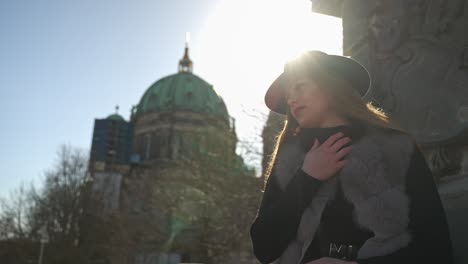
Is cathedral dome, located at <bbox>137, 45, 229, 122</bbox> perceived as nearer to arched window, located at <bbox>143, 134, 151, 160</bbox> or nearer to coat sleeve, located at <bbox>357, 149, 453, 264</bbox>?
arched window, located at <bbox>143, 134, 151, 160</bbox>

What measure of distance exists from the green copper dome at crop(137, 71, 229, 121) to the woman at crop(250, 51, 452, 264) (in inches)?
2699

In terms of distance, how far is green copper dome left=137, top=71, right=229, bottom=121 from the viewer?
72.4 meters

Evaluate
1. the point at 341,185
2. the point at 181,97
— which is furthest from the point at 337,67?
the point at 181,97

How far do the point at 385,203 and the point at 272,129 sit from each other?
16804mm

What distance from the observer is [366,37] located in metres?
3.40

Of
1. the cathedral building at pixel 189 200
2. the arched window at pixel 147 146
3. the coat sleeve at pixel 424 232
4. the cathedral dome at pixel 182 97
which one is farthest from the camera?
the cathedral dome at pixel 182 97

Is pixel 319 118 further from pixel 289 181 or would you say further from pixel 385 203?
pixel 385 203

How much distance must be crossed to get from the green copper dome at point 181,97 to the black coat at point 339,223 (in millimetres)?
68692

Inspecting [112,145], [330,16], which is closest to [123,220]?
[330,16]

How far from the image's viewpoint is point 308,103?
2.12 metres

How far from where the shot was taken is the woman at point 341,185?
169cm

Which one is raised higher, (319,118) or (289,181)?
(319,118)

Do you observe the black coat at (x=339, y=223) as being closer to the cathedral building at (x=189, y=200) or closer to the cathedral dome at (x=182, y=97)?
the cathedral building at (x=189, y=200)

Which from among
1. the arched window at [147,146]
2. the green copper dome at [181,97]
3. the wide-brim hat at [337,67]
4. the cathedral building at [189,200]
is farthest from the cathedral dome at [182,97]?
the wide-brim hat at [337,67]
